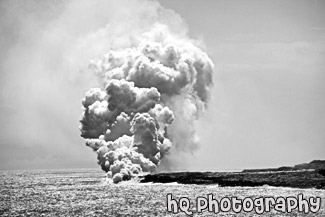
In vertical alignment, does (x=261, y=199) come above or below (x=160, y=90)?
below

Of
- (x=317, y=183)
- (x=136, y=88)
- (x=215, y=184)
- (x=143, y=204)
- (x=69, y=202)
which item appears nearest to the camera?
(x=143, y=204)

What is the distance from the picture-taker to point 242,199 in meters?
82.6

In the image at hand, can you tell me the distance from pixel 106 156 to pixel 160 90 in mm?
21960

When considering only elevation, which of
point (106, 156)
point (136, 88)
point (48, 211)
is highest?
point (136, 88)

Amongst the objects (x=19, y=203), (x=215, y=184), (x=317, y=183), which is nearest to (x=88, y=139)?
(x=215, y=184)

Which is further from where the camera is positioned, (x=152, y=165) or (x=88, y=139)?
(x=88, y=139)

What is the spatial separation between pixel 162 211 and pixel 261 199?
16954mm

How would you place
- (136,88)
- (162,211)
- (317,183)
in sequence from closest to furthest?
1. (162,211)
2. (317,183)
3. (136,88)

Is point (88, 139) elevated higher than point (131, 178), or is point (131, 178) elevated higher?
point (88, 139)

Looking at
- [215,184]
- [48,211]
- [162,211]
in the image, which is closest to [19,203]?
[48,211]

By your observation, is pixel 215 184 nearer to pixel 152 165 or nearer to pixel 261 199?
pixel 152 165

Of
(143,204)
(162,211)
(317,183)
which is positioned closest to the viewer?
(162,211)

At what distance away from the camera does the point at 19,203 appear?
88938mm

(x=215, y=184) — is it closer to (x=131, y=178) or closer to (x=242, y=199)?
(x=131, y=178)
